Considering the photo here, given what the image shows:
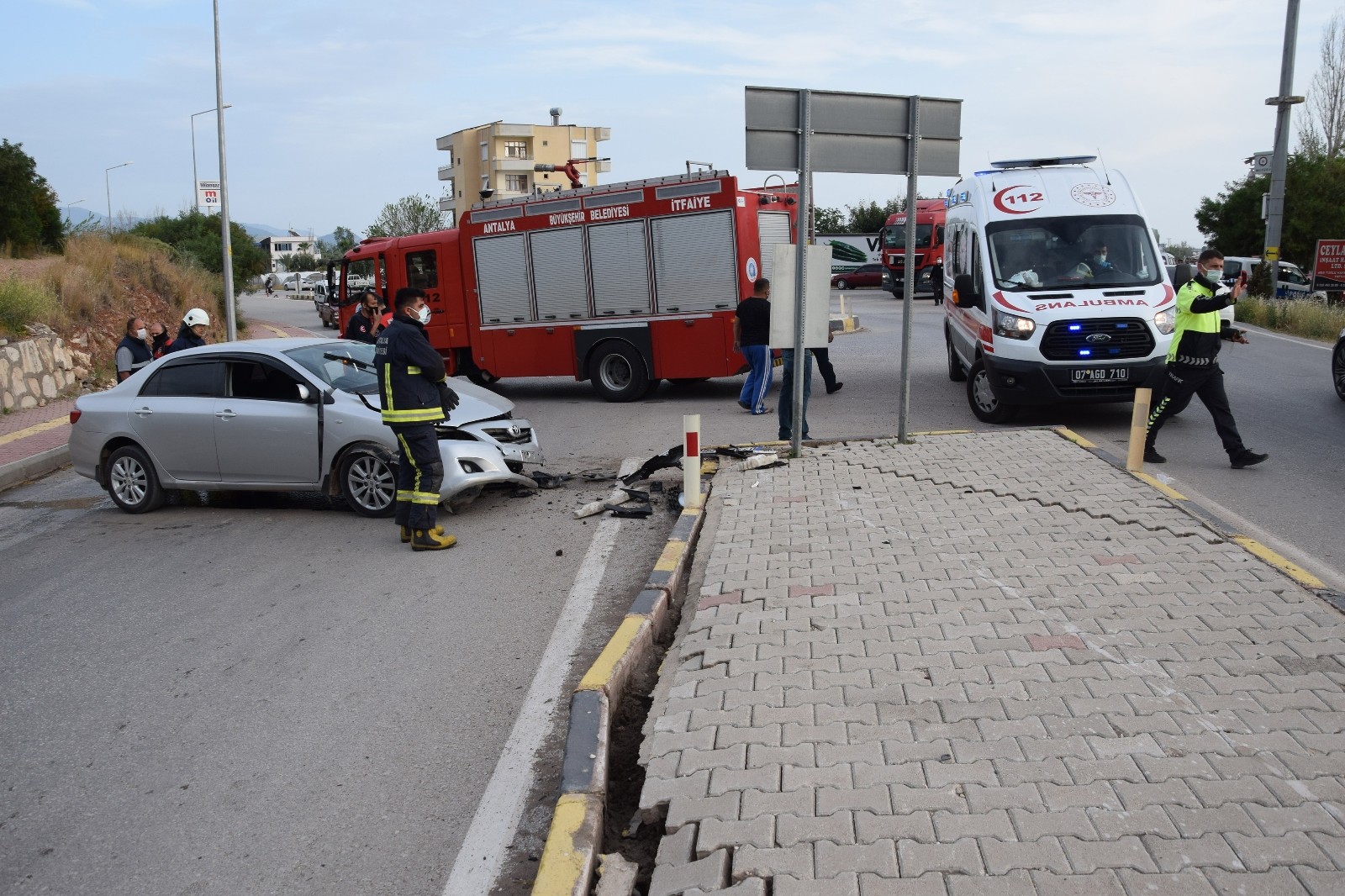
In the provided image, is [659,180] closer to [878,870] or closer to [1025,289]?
[1025,289]

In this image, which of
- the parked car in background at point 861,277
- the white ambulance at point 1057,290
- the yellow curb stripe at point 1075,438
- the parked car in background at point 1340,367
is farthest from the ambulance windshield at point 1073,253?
the parked car in background at point 861,277

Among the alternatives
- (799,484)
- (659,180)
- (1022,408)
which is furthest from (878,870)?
(659,180)

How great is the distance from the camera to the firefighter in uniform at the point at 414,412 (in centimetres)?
779

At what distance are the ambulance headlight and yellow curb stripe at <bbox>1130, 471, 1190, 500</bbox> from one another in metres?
3.20

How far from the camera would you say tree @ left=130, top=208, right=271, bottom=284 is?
3953 cm

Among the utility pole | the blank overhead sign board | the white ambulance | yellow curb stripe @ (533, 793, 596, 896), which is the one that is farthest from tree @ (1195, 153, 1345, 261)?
yellow curb stripe @ (533, 793, 596, 896)

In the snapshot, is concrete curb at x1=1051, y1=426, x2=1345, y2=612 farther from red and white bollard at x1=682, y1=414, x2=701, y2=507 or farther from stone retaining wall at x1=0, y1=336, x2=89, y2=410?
stone retaining wall at x1=0, y1=336, x2=89, y2=410

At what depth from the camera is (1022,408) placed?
12711 millimetres

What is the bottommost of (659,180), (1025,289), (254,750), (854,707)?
(254,750)

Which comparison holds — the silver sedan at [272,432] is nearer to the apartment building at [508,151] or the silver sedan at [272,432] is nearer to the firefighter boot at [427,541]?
the firefighter boot at [427,541]

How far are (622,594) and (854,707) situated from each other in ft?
8.41

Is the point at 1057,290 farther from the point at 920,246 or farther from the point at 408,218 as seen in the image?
the point at 408,218

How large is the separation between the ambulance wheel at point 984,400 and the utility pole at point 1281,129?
1595 cm

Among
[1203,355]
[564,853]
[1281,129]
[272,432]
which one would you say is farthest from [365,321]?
[1281,129]
